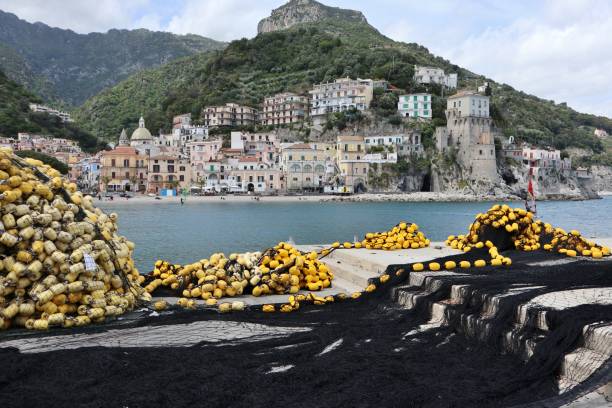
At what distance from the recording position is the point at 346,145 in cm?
7644

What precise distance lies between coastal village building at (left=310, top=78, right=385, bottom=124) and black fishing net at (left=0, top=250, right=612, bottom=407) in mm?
80341

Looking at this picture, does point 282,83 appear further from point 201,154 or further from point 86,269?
point 86,269

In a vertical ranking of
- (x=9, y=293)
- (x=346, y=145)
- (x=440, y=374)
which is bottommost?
(x=440, y=374)

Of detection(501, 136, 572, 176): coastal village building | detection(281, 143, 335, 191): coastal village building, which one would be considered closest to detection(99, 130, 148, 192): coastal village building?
detection(281, 143, 335, 191): coastal village building

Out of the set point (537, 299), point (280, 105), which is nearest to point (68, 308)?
point (537, 299)

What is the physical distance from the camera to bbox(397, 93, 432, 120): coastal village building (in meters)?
83.8

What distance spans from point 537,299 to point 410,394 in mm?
1934

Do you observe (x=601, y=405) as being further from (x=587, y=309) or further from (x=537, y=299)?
(x=537, y=299)

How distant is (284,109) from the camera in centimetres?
8925

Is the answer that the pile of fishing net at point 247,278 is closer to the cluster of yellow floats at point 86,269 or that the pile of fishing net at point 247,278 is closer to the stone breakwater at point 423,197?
the cluster of yellow floats at point 86,269

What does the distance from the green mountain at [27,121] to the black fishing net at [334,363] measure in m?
90.3

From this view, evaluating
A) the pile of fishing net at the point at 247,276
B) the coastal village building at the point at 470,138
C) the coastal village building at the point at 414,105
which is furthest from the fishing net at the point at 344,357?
the coastal village building at the point at 414,105

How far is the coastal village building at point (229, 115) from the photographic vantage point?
291 feet

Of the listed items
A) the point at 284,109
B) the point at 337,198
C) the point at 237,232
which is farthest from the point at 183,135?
the point at 237,232
